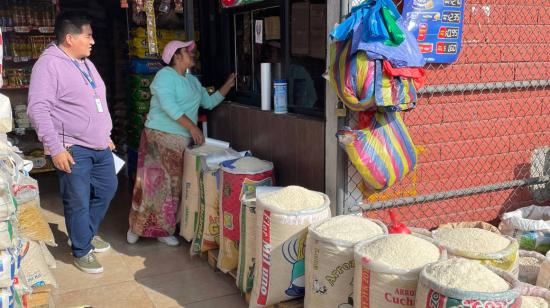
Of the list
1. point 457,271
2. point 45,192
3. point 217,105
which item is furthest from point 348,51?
point 45,192

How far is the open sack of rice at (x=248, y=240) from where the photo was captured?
3207 millimetres

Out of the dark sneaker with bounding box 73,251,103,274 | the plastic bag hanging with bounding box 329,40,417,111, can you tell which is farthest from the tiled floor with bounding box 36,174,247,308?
the plastic bag hanging with bounding box 329,40,417,111

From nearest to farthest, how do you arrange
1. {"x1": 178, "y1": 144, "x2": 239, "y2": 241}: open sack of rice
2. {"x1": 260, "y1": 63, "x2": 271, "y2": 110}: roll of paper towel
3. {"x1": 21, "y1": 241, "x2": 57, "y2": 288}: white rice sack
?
1. {"x1": 21, "y1": 241, "x2": 57, "y2": 288}: white rice sack
2. {"x1": 260, "y1": 63, "x2": 271, "y2": 110}: roll of paper towel
3. {"x1": 178, "y1": 144, "x2": 239, "y2": 241}: open sack of rice

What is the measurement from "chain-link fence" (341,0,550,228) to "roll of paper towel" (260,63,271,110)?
1.06m

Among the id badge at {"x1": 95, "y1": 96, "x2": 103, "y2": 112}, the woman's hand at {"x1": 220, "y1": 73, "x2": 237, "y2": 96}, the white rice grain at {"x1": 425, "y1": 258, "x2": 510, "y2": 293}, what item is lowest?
the white rice grain at {"x1": 425, "y1": 258, "x2": 510, "y2": 293}

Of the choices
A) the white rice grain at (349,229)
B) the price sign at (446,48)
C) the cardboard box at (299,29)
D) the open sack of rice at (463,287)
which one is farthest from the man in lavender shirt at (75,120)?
the open sack of rice at (463,287)

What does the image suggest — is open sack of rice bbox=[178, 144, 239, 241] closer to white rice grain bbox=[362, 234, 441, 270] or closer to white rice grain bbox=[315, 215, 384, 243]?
white rice grain bbox=[315, 215, 384, 243]

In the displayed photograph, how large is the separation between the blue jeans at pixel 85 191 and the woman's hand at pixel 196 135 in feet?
2.23

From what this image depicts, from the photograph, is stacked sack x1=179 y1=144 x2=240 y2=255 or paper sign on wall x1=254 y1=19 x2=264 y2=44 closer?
stacked sack x1=179 y1=144 x2=240 y2=255

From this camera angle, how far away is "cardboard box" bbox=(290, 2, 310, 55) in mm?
3586

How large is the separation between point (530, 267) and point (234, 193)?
1.90m

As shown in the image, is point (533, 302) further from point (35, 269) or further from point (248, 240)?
point (35, 269)

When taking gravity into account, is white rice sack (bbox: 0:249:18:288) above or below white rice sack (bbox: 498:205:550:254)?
above

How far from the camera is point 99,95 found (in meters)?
3.84
